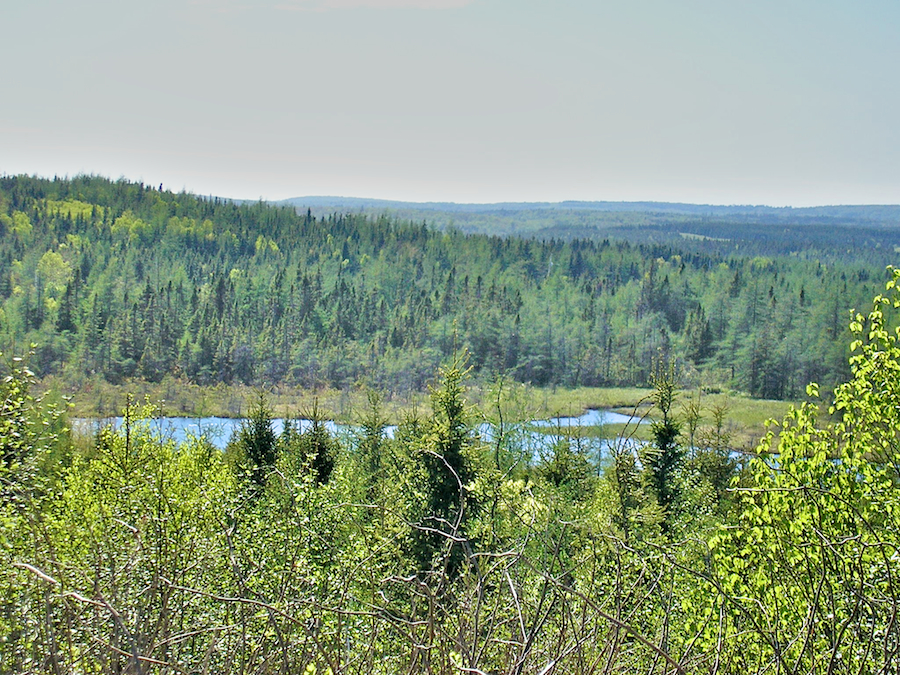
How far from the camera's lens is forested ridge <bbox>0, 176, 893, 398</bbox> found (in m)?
113

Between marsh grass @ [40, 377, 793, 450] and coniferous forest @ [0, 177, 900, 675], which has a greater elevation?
coniferous forest @ [0, 177, 900, 675]

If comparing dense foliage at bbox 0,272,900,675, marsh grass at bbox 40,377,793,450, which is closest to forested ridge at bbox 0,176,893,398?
marsh grass at bbox 40,377,793,450

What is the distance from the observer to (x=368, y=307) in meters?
132

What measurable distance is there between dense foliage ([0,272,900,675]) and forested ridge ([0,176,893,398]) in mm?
75926

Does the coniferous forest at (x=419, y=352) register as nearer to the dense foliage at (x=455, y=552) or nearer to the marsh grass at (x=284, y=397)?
the dense foliage at (x=455, y=552)

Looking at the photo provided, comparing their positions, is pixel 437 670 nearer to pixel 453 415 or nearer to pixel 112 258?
pixel 453 415

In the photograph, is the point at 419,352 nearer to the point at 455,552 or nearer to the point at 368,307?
the point at 368,307

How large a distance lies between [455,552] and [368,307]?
117169 mm

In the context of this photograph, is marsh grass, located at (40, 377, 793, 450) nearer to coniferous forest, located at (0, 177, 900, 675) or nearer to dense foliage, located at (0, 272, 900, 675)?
coniferous forest, located at (0, 177, 900, 675)

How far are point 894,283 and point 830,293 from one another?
416ft

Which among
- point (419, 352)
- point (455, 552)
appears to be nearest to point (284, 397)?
point (419, 352)

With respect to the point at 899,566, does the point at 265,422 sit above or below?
below

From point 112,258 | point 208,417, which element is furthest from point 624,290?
point 112,258

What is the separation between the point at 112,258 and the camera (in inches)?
5408
